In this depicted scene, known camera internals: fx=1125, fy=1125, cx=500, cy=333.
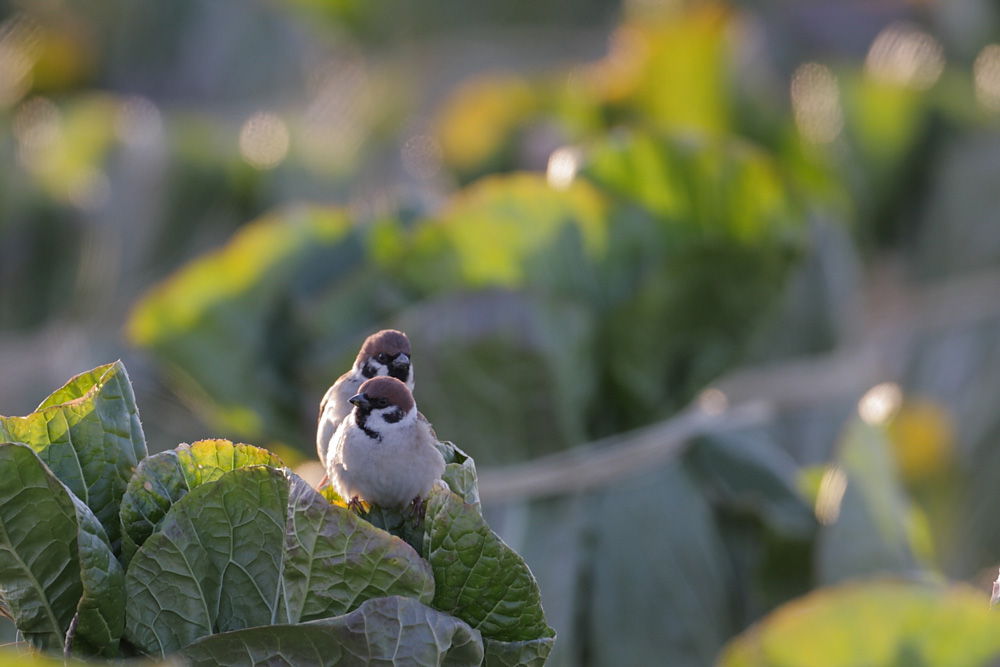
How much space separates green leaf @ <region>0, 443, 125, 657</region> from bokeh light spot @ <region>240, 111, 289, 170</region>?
161 cm

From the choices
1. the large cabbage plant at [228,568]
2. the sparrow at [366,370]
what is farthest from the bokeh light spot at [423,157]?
the large cabbage plant at [228,568]

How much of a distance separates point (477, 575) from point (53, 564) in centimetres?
18

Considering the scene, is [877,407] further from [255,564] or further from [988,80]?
[988,80]

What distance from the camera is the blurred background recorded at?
1.05m

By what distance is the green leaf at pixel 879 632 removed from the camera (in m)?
0.57

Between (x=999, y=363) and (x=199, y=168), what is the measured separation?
4.52ft

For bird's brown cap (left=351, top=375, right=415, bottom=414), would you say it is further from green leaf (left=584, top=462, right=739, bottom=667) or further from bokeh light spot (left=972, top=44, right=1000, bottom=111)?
bokeh light spot (left=972, top=44, right=1000, bottom=111)

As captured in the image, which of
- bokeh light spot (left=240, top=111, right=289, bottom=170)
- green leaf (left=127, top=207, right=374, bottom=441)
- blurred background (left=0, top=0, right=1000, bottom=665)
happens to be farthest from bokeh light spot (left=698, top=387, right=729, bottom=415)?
bokeh light spot (left=240, top=111, right=289, bottom=170)

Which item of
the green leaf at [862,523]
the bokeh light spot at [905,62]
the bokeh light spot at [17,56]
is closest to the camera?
the green leaf at [862,523]

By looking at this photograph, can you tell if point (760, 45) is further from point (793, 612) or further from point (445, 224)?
point (793, 612)

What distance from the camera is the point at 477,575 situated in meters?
0.49

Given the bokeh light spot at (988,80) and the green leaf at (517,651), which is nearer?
the green leaf at (517,651)

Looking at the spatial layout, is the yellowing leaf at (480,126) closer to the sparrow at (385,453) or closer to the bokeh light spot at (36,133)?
the bokeh light spot at (36,133)

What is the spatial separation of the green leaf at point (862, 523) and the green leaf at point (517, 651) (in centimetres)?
53
